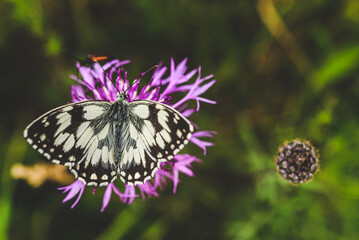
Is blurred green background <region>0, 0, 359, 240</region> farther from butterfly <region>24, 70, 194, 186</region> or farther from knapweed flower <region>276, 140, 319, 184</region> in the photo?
butterfly <region>24, 70, 194, 186</region>

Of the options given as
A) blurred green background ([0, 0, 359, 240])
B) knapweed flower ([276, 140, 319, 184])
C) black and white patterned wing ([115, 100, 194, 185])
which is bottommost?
knapweed flower ([276, 140, 319, 184])

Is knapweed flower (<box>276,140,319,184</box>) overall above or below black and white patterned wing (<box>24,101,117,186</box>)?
below

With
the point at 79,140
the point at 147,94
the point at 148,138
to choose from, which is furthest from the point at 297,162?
the point at 79,140

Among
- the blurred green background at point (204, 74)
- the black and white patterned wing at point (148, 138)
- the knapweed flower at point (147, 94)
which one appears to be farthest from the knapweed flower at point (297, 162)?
the blurred green background at point (204, 74)

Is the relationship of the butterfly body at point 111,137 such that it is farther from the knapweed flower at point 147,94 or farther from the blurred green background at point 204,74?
the blurred green background at point 204,74

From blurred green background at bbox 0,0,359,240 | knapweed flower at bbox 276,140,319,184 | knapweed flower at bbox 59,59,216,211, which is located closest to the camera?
knapweed flower at bbox 276,140,319,184

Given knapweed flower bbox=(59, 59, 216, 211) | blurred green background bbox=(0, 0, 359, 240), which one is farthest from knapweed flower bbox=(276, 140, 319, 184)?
blurred green background bbox=(0, 0, 359, 240)

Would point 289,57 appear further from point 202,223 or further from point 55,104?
point 55,104

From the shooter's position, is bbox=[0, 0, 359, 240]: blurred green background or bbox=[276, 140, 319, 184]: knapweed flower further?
bbox=[0, 0, 359, 240]: blurred green background
